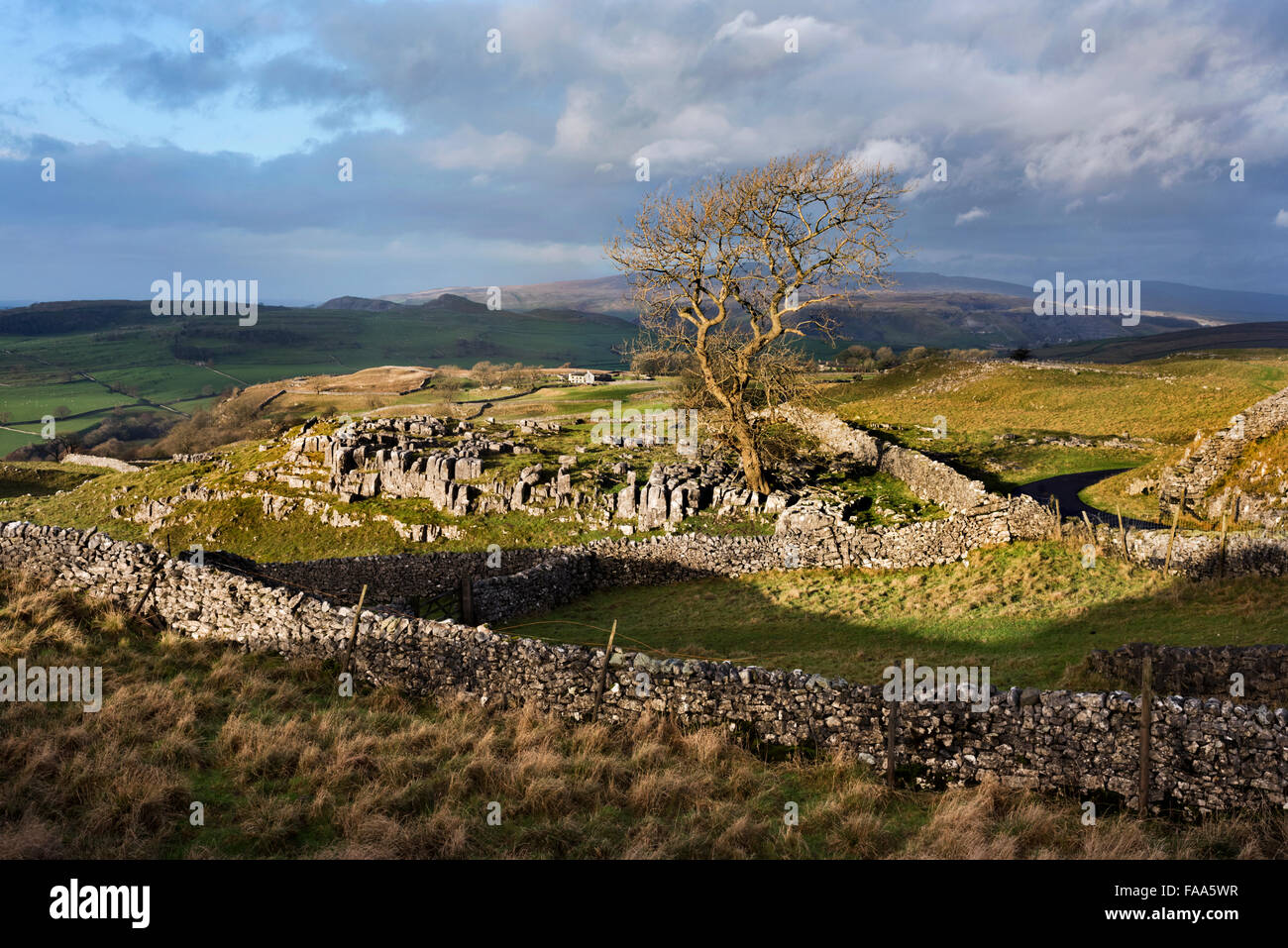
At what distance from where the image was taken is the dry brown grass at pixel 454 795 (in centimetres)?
822

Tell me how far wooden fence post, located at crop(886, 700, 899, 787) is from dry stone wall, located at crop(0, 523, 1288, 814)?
12.0 inches

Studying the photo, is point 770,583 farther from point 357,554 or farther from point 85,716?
point 85,716

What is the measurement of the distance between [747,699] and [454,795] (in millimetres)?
5210

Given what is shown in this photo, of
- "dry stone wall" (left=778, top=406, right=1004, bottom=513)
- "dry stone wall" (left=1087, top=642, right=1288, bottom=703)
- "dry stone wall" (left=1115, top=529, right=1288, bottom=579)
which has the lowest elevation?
"dry stone wall" (left=1087, top=642, right=1288, bottom=703)

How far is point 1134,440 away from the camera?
38.2m

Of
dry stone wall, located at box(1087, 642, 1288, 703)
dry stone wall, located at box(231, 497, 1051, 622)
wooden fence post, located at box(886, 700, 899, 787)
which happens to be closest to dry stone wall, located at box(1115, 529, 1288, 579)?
dry stone wall, located at box(231, 497, 1051, 622)

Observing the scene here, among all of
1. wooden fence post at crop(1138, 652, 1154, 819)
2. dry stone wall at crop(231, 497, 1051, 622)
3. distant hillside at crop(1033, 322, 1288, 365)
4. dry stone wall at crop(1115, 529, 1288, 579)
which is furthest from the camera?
distant hillside at crop(1033, 322, 1288, 365)

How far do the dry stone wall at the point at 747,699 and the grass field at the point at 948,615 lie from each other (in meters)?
2.78

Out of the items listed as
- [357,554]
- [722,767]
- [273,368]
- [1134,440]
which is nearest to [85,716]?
[722,767]

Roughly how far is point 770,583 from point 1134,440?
2822 centimetres

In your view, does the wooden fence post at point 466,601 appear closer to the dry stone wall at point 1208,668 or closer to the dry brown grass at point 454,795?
the dry brown grass at point 454,795

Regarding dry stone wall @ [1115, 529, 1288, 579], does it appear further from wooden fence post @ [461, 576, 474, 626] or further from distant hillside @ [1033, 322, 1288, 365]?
distant hillside @ [1033, 322, 1288, 365]

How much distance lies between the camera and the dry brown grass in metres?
8.22

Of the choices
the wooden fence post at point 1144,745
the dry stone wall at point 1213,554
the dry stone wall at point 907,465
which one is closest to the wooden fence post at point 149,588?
the wooden fence post at point 1144,745
